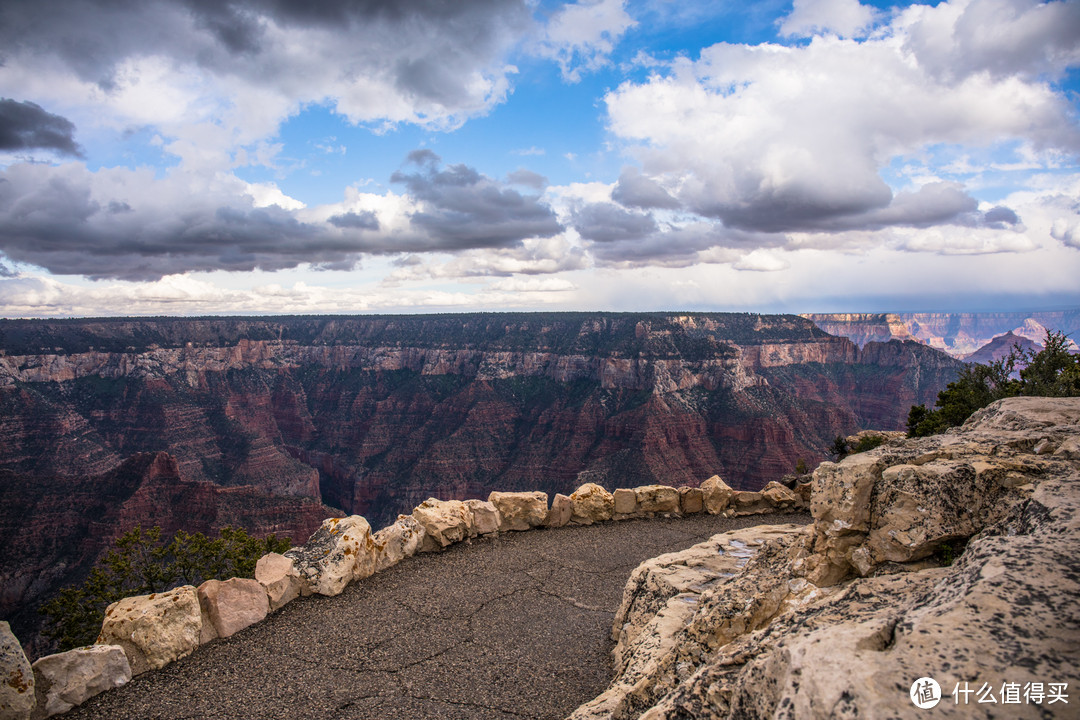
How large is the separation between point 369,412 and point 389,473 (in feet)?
111

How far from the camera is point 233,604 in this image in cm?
1038

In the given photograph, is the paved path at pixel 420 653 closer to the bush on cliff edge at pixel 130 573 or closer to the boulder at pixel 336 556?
the boulder at pixel 336 556

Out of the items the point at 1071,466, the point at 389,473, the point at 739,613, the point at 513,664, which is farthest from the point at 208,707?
the point at 389,473

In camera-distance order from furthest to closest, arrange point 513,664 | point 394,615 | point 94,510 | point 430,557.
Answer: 1. point 94,510
2. point 430,557
3. point 394,615
4. point 513,664

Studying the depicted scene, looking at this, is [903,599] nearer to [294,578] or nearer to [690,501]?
[294,578]

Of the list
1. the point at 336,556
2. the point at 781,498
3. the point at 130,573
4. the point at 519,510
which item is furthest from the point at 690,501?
the point at 130,573

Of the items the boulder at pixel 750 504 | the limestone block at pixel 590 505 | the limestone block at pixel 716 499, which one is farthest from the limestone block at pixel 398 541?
the boulder at pixel 750 504

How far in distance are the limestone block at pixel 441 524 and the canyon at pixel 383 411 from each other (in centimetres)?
4773

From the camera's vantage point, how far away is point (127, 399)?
4569 inches

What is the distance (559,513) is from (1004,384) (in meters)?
20.8

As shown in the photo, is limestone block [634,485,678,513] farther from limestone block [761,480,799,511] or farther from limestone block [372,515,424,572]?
limestone block [372,515,424,572]

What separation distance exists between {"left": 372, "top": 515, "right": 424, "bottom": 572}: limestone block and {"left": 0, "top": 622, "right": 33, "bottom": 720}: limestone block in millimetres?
6406

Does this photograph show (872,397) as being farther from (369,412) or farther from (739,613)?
(739,613)

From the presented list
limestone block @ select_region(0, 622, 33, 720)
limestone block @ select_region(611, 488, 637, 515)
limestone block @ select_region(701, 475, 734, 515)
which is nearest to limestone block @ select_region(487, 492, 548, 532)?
limestone block @ select_region(611, 488, 637, 515)
